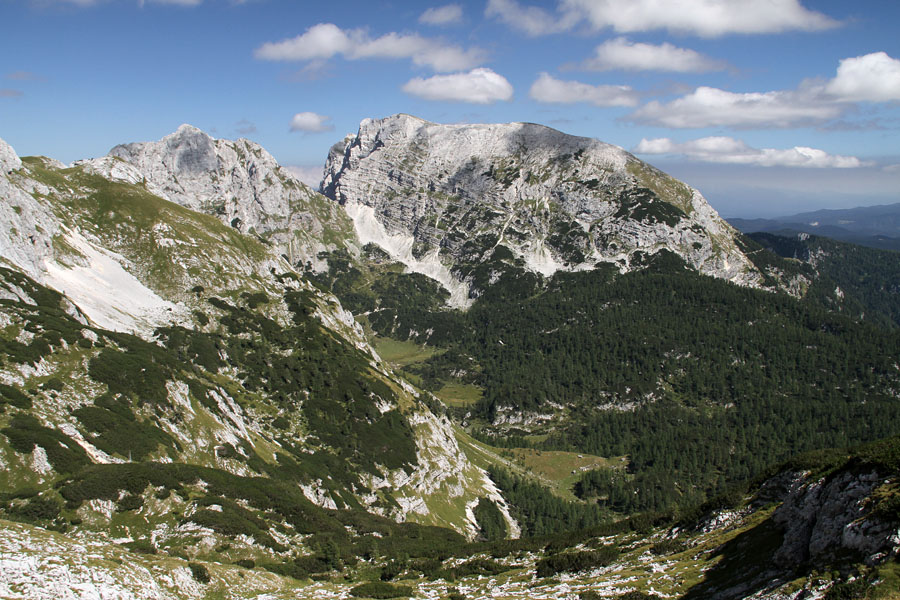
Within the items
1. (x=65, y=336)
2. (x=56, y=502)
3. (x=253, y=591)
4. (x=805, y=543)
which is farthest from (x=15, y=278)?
(x=805, y=543)

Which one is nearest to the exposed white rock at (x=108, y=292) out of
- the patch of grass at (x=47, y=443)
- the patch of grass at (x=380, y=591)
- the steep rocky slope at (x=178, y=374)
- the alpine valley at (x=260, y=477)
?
the steep rocky slope at (x=178, y=374)

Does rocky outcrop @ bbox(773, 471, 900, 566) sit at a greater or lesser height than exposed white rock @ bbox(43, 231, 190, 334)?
lesser

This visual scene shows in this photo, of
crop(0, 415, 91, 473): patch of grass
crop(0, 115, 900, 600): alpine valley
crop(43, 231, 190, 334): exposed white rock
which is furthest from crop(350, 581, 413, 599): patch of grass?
crop(43, 231, 190, 334): exposed white rock

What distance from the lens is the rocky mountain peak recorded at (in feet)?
511

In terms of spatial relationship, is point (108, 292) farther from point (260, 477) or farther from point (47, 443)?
point (47, 443)

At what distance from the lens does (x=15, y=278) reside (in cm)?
10219

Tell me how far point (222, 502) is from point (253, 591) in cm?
2020

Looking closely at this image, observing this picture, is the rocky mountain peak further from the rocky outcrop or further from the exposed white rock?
the rocky outcrop

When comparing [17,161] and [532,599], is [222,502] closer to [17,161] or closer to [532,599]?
[532,599]

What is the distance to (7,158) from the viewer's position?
6275 inches

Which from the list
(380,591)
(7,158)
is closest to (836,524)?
(380,591)

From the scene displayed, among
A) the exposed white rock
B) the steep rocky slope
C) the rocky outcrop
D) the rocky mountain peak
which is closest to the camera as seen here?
the rocky outcrop

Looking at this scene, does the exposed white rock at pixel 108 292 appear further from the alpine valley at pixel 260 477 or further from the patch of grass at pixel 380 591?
the patch of grass at pixel 380 591

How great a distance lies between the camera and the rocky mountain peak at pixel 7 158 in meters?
156
